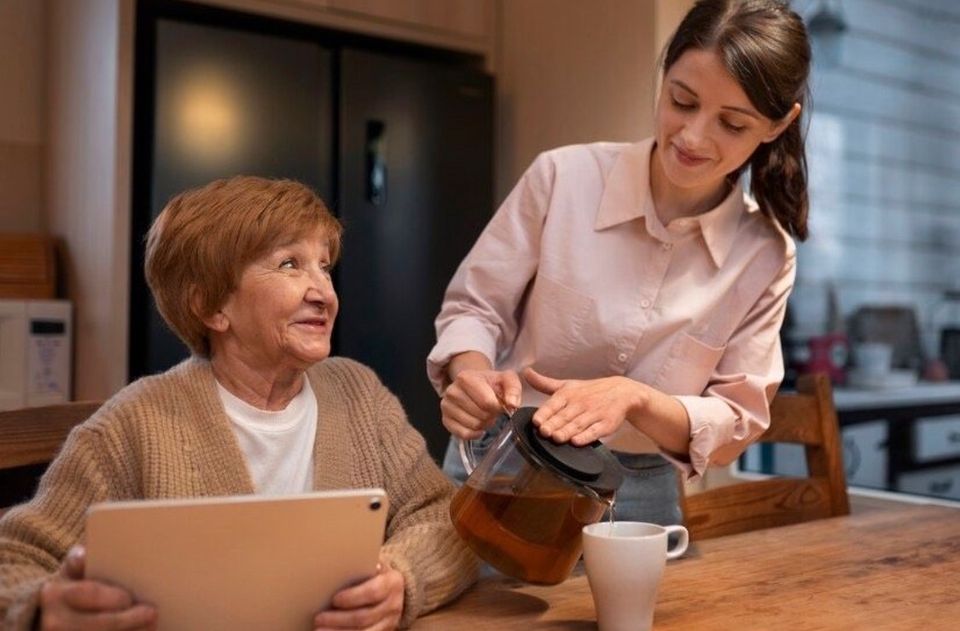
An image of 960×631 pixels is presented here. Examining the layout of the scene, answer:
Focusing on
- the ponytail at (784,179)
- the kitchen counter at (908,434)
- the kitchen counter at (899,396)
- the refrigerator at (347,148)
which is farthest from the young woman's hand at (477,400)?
the kitchen counter at (899,396)

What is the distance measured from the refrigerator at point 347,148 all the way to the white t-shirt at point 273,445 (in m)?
1.42

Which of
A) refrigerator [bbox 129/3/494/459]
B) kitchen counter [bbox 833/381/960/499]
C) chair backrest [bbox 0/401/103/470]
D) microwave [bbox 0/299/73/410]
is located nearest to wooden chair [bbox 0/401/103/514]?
chair backrest [bbox 0/401/103/470]

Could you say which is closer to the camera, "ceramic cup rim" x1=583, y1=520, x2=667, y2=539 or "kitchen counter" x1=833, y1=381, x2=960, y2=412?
"ceramic cup rim" x1=583, y1=520, x2=667, y2=539

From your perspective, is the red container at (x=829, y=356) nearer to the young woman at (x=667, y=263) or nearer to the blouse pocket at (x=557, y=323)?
the young woman at (x=667, y=263)

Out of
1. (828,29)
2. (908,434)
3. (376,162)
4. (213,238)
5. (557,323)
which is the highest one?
(828,29)

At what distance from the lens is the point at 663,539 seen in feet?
3.30

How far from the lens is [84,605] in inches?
33.2

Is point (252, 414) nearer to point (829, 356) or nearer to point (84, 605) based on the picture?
point (84, 605)

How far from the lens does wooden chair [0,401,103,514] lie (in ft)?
3.80

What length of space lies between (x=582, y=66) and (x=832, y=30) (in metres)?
0.89

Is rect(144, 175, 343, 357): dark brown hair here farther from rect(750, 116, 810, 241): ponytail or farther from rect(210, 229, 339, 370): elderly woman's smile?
rect(750, 116, 810, 241): ponytail

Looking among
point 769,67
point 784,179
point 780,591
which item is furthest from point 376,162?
point 780,591

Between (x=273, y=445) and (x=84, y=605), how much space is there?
36 centimetres

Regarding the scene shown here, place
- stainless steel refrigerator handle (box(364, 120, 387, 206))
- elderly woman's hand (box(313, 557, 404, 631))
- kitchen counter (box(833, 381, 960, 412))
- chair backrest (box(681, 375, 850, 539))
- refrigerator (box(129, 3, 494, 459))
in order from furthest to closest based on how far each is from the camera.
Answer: kitchen counter (box(833, 381, 960, 412)) → stainless steel refrigerator handle (box(364, 120, 387, 206)) → refrigerator (box(129, 3, 494, 459)) → chair backrest (box(681, 375, 850, 539)) → elderly woman's hand (box(313, 557, 404, 631))
